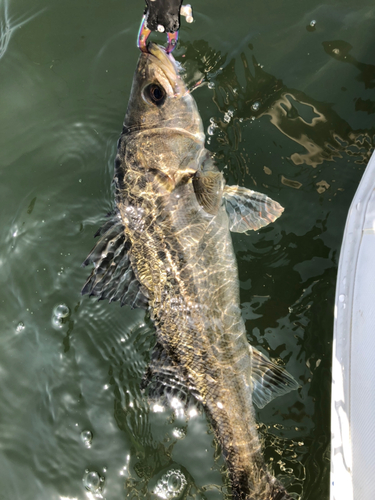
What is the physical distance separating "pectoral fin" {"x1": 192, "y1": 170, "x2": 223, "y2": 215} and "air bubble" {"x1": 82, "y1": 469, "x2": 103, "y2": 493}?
2.64 metres

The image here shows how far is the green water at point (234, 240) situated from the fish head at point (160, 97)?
86 centimetres

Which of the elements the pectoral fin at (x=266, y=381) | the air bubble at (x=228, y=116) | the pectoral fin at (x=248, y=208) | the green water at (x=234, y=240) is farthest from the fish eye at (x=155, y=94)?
the pectoral fin at (x=266, y=381)

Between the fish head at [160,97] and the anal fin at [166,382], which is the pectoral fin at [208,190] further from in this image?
the anal fin at [166,382]

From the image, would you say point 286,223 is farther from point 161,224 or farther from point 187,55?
point 187,55

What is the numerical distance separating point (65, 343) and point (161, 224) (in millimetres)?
1795

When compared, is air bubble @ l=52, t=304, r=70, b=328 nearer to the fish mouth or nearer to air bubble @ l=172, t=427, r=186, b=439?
air bubble @ l=172, t=427, r=186, b=439

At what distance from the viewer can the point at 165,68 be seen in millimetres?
2963

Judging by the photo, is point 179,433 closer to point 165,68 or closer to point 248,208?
point 248,208

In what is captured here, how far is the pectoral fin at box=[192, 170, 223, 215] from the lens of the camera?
303 cm

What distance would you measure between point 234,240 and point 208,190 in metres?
0.87

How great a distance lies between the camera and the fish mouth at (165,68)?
2955mm

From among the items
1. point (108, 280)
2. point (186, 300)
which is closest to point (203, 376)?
point (186, 300)

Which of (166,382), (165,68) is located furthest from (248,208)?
(166,382)

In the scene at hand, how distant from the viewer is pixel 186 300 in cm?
288
